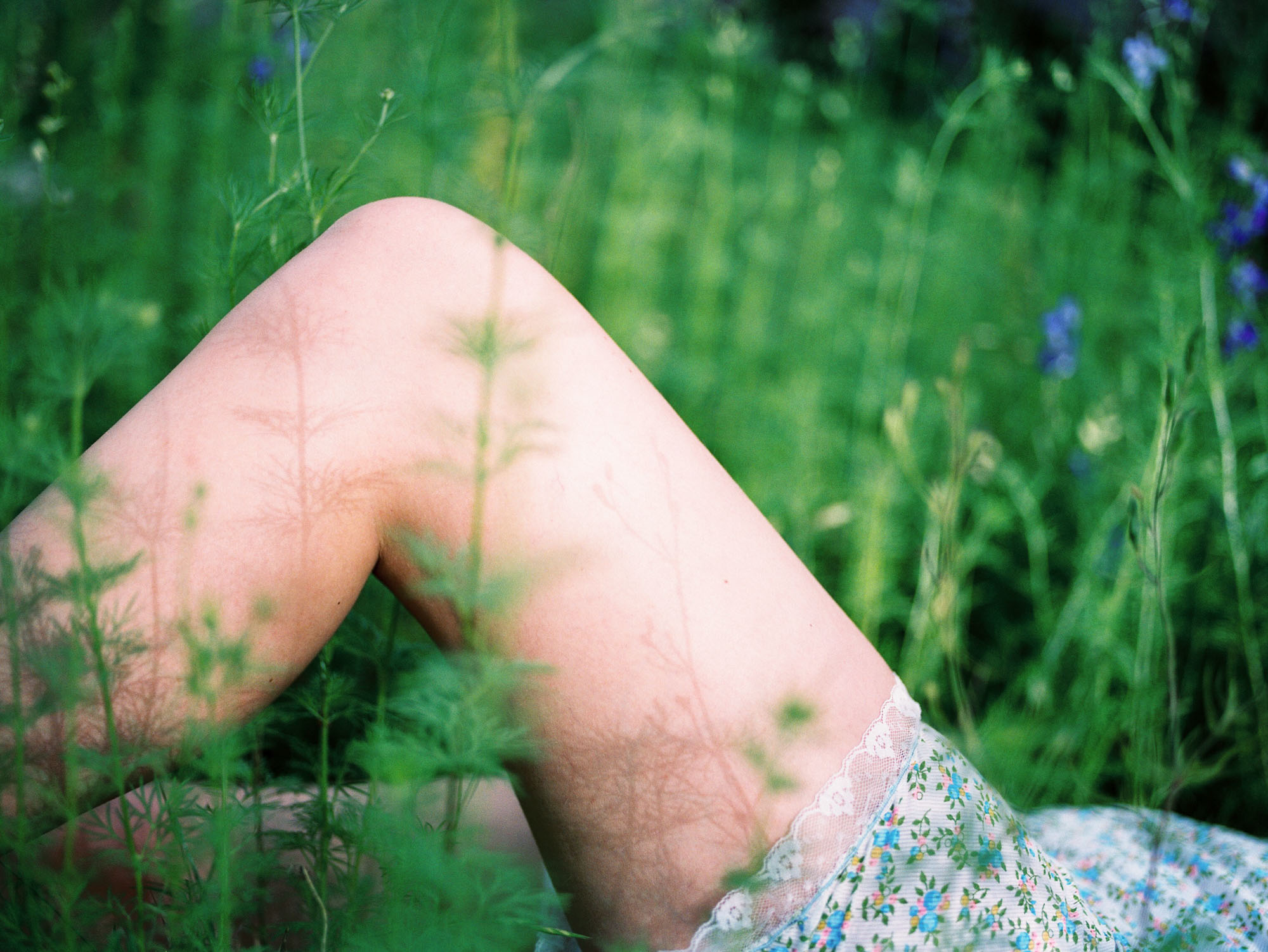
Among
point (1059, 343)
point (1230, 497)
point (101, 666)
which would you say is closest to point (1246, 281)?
point (1059, 343)

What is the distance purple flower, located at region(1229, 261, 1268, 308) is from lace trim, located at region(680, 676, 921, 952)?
1357mm

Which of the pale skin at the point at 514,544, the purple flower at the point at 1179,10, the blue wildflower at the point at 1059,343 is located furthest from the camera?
the blue wildflower at the point at 1059,343

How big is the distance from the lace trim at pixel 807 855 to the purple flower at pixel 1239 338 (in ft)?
4.06

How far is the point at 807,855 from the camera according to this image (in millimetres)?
776

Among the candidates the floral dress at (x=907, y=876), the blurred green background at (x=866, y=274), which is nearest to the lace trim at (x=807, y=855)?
the floral dress at (x=907, y=876)

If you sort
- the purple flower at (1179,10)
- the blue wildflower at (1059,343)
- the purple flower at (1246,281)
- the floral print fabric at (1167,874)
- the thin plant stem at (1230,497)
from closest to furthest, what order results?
1. the floral print fabric at (1167,874)
2. the thin plant stem at (1230,497)
3. the purple flower at (1179,10)
4. the purple flower at (1246,281)
5. the blue wildflower at (1059,343)

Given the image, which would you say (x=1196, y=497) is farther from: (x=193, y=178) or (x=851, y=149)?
(x=193, y=178)

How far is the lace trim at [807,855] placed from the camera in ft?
2.52

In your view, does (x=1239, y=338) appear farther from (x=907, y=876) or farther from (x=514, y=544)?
(x=514, y=544)

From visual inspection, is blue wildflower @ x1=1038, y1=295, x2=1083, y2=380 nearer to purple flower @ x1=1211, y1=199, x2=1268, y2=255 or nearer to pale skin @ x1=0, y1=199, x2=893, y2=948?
purple flower @ x1=1211, y1=199, x2=1268, y2=255

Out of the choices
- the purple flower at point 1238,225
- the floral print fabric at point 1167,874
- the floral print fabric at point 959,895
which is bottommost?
the floral print fabric at point 1167,874

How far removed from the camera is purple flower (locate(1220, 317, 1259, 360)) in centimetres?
160

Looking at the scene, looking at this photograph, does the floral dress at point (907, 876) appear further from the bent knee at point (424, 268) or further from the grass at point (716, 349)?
the bent knee at point (424, 268)

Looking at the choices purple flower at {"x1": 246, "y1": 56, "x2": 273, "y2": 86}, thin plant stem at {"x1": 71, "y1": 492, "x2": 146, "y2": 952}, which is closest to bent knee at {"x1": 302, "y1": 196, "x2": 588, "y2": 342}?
thin plant stem at {"x1": 71, "y1": 492, "x2": 146, "y2": 952}
